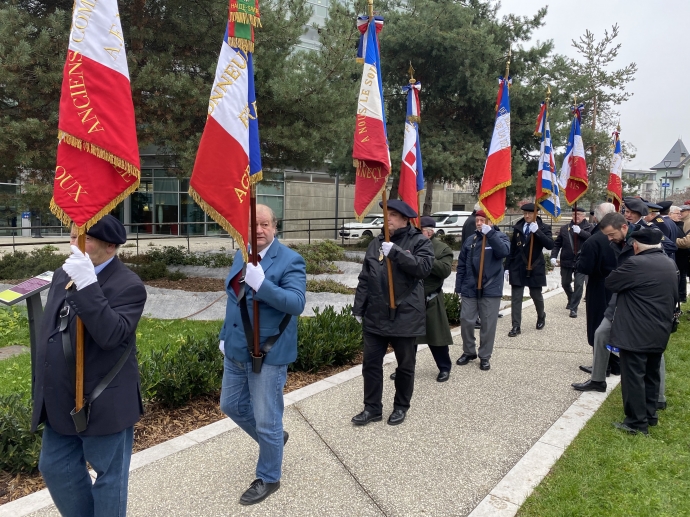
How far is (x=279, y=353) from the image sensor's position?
129 inches

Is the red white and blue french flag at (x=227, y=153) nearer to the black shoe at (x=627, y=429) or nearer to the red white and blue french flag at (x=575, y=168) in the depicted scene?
the black shoe at (x=627, y=429)

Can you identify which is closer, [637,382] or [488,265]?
[637,382]

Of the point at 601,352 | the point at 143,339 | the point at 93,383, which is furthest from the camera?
the point at 143,339

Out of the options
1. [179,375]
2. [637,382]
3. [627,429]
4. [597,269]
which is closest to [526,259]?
[597,269]

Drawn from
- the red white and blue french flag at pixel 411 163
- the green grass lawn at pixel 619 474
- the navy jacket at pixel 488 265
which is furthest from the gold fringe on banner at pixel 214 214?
the navy jacket at pixel 488 265

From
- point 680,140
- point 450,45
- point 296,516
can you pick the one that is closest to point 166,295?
point 296,516

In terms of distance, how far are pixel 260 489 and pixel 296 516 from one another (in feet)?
1.03

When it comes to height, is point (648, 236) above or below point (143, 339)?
above

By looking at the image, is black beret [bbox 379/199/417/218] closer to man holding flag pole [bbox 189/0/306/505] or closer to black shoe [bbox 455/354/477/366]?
man holding flag pole [bbox 189/0/306/505]

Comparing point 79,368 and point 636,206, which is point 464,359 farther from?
point 79,368

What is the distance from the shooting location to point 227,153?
129 inches

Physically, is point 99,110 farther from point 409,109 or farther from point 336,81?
point 336,81

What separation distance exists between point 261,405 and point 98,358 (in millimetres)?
1125

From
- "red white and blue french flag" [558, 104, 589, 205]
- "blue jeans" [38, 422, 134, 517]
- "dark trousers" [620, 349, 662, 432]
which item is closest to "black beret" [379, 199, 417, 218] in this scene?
"dark trousers" [620, 349, 662, 432]
